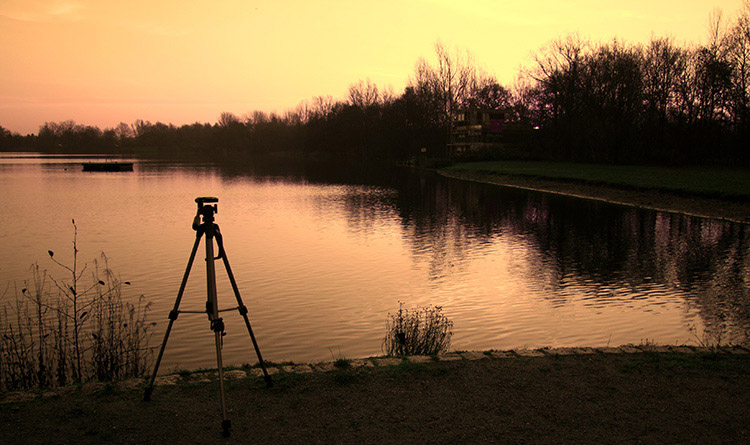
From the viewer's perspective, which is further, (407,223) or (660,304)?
(407,223)

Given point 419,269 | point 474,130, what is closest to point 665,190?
point 419,269

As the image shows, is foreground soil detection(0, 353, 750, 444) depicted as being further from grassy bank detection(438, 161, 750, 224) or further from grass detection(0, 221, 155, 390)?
grassy bank detection(438, 161, 750, 224)

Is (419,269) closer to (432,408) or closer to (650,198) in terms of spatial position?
(432,408)

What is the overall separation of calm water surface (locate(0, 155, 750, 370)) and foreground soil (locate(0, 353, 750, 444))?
2346 mm

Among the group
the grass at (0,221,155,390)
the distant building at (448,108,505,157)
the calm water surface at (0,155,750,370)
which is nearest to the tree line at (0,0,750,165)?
the distant building at (448,108,505,157)

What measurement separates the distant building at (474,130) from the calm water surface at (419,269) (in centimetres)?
6078

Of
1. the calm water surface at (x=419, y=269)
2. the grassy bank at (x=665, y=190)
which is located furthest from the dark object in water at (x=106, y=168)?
Answer: the grassy bank at (x=665, y=190)

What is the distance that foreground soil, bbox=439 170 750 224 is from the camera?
81.6ft

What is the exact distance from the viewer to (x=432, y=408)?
5.71m

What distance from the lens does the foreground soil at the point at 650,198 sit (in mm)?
24859

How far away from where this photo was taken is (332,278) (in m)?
14.5

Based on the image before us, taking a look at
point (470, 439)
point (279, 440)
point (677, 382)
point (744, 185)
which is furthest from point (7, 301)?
point (744, 185)

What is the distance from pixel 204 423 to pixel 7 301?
8.99m

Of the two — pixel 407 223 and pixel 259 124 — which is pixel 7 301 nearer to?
pixel 407 223
